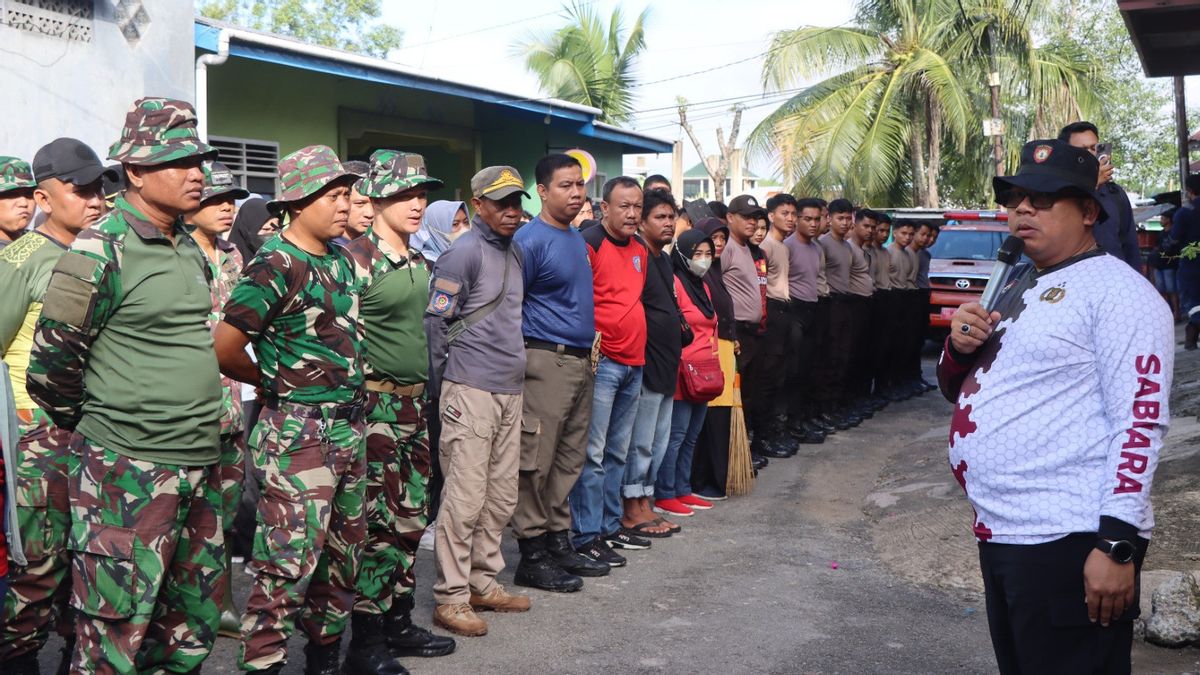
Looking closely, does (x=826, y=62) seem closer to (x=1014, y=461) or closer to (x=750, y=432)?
(x=750, y=432)

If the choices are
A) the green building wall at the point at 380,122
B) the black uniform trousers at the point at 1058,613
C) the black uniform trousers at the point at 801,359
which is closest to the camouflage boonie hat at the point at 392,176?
the black uniform trousers at the point at 1058,613

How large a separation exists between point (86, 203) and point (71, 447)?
1.69 meters

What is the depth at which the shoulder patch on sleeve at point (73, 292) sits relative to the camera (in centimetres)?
375

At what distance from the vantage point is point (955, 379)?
3.79 meters

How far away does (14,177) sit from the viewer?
17.7 ft

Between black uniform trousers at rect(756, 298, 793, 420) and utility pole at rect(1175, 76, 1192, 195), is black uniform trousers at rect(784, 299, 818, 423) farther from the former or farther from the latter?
utility pole at rect(1175, 76, 1192, 195)

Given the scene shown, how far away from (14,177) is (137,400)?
207 centimetres

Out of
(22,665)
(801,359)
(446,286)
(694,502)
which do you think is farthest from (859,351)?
(22,665)

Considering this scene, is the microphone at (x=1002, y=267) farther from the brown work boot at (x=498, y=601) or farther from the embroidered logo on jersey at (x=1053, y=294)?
the brown work boot at (x=498, y=601)

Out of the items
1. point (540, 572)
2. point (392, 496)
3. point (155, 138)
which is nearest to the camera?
point (155, 138)

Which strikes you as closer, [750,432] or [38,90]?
[38,90]

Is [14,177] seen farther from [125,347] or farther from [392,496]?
[392,496]

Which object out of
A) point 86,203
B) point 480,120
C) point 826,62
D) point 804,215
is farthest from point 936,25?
point 86,203

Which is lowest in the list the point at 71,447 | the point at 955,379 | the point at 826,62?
the point at 71,447
